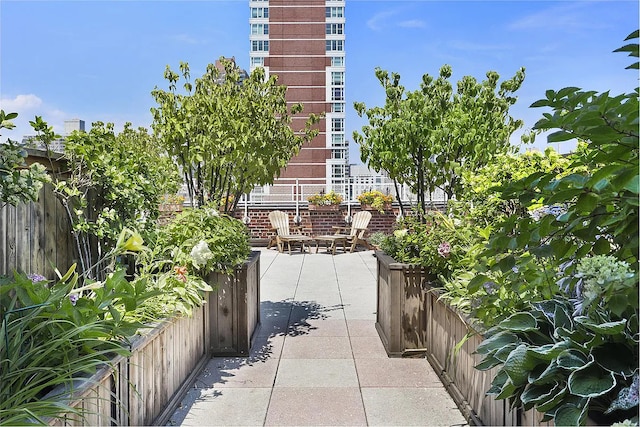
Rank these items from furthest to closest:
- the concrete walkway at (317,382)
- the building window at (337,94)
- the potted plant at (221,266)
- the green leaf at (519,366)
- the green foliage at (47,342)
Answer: the building window at (337,94) < the potted plant at (221,266) < the concrete walkway at (317,382) < the green foliage at (47,342) < the green leaf at (519,366)

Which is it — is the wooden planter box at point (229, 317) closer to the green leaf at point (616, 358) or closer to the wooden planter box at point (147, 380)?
the wooden planter box at point (147, 380)

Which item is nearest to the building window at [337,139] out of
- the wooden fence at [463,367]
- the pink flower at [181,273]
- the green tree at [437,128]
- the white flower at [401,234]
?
the green tree at [437,128]

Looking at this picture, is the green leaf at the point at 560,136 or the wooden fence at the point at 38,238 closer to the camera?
the green leaf at the point at 560,136

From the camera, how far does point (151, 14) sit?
8.20ft

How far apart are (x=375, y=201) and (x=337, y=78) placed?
93.5ft

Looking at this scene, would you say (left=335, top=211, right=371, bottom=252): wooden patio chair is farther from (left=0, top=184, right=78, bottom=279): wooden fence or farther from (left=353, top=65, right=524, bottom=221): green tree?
(left=0, top=184, right=78, bottom=279): wooden fence

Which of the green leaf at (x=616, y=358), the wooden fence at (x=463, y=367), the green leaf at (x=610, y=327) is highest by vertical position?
the green leaf at (x=610, y=327)

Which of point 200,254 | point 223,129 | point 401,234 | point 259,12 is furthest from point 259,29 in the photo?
point 200,254

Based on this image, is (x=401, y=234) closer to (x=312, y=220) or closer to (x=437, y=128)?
(x=437, y=128)

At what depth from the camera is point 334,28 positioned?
38.9 metres

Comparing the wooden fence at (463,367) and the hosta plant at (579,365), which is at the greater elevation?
the hosta plant at (579,365)

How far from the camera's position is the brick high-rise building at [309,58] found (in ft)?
127

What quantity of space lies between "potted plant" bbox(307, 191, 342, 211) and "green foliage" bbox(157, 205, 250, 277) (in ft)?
32.2

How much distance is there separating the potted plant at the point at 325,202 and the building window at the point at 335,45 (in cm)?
2840
